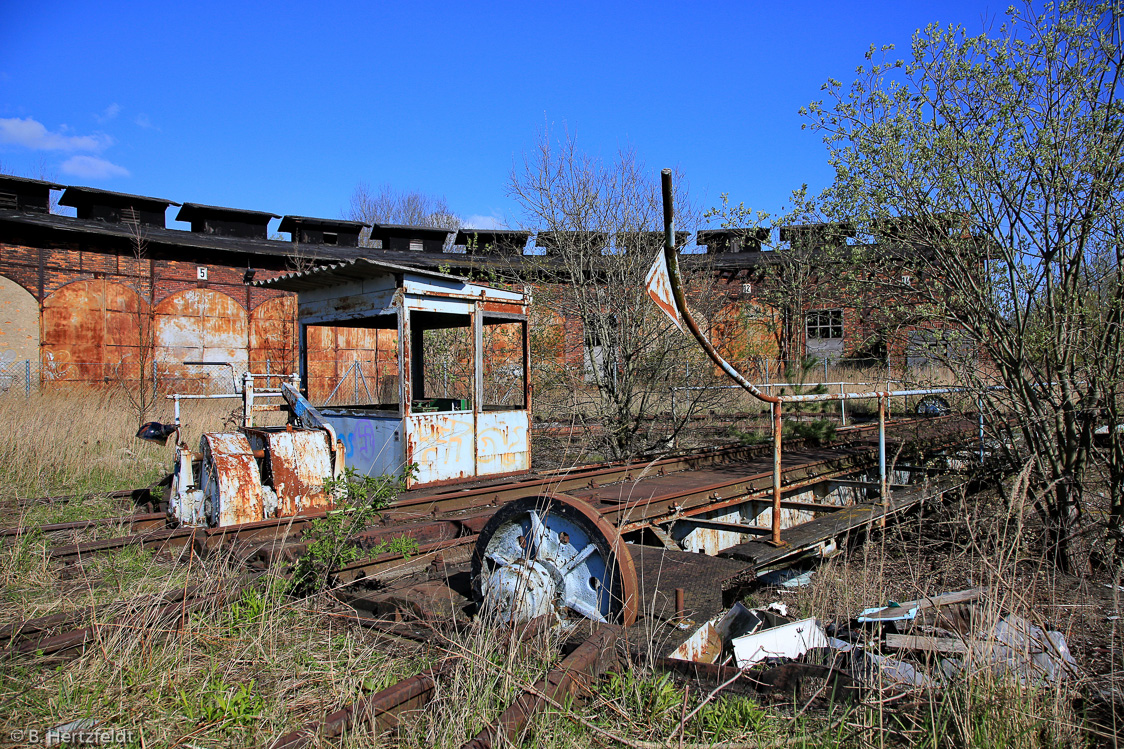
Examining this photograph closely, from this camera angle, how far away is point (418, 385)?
942 cm

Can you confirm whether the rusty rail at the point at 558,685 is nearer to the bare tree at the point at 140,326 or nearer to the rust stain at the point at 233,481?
the rust stain at the point at 233,481

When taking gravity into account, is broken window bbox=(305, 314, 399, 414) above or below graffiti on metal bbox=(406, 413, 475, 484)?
above

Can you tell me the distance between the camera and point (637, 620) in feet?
10.2

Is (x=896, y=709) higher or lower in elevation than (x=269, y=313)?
lower

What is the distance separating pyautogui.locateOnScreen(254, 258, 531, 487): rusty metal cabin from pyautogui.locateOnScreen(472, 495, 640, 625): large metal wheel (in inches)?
153

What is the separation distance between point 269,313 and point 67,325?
5.62 metres

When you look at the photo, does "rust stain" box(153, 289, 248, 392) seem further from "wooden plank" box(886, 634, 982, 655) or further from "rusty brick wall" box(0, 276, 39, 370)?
"wooden plank" box(886, 634, 982, 655)

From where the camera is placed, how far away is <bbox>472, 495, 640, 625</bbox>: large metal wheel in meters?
3.10

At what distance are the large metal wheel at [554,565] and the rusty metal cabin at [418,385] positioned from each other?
12.8ft

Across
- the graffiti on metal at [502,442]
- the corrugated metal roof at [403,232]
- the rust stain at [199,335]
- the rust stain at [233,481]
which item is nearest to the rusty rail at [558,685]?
the rust stain at [233,481]

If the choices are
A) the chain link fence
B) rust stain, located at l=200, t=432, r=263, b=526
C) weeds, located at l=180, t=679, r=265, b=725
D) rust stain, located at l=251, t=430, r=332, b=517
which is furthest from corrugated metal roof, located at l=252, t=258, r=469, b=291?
the chain link fence

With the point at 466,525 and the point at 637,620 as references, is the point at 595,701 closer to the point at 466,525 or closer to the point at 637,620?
the point at 637,620

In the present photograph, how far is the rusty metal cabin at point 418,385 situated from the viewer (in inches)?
293

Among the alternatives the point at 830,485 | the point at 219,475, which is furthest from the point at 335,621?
the point at 830,485
